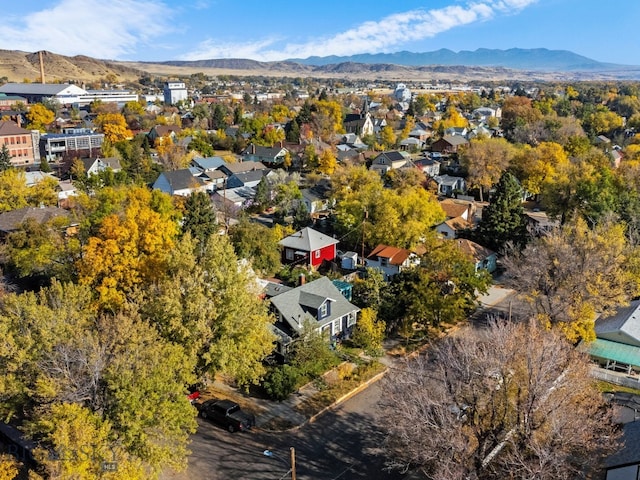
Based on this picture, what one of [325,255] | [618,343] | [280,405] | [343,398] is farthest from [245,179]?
[618,343]

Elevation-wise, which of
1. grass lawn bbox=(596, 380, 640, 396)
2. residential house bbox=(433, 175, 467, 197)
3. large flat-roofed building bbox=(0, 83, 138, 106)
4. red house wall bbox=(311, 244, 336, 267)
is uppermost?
large flat-roofed building bbox=(0, 83, 138, 106)

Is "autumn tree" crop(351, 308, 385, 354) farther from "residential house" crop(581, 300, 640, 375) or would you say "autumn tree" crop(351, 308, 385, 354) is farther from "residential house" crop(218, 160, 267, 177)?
"residential house" crop(218, 160, 267, 177)

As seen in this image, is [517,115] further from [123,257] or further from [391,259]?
[123,257]

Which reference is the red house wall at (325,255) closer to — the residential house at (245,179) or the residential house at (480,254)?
the residential house at (480,254)

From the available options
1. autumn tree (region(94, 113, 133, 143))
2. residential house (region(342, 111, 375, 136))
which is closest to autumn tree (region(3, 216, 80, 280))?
autumn tree (region(94, 113, 133, 143))

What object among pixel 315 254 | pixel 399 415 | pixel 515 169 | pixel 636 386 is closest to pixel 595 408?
pixel 399 415

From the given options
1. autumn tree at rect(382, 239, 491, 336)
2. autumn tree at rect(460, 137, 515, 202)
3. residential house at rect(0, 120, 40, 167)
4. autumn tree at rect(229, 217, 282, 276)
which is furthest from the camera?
residential house at rect(0, 120, 40, 167)

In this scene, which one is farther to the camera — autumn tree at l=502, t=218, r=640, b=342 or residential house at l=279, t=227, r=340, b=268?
residential house at l=279, t=227, r=340, b=268
